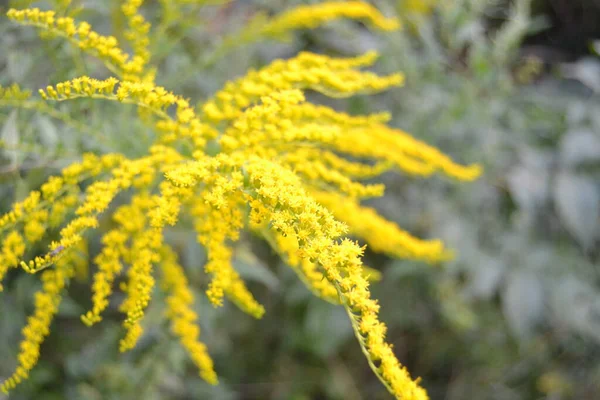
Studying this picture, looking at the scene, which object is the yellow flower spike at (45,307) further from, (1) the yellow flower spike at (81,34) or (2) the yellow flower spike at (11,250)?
(1) the yellow flower spike at (81,34)

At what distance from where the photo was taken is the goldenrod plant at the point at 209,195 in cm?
146

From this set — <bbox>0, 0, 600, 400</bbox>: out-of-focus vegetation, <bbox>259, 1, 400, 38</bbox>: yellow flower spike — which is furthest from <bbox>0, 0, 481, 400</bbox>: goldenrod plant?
<bbox>259, 1, 400, 38</bbox>: yellow flower spike

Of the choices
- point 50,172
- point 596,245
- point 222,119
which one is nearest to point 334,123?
point 222,119

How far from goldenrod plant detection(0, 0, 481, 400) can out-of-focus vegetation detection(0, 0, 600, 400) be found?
385 mm

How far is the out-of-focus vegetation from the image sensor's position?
8.77 ft

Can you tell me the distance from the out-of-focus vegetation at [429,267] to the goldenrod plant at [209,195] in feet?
1.26

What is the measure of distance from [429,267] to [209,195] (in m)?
2.28

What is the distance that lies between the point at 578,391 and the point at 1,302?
151 inches

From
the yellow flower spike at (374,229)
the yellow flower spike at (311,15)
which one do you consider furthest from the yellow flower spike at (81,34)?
the yellow flower spike at (311,15)

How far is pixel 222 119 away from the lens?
2010 millimetres

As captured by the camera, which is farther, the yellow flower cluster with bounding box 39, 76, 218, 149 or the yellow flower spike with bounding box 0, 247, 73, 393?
the yellow flower spike with bounding box 0, 247, 73, 393

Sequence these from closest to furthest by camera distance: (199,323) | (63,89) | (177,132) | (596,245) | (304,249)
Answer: (304,249) → (63,89) → (177,132) → (199,323) → (596,245)

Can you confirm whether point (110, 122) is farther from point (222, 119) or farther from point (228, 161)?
point (228, 161)

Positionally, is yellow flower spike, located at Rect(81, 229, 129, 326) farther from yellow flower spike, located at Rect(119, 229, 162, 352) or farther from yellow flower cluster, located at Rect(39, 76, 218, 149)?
yellow flower cluster, located at Rect(39, 76, 218, 149)
